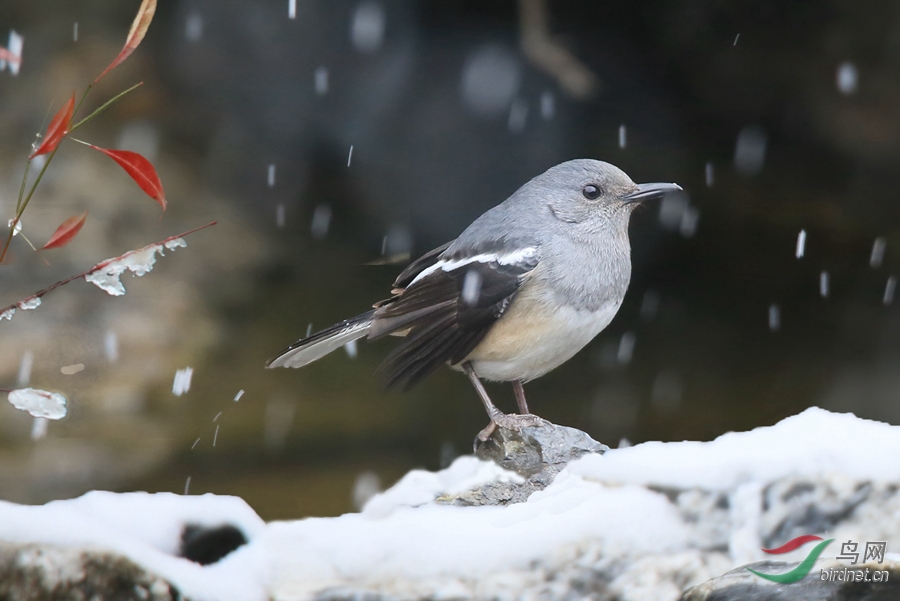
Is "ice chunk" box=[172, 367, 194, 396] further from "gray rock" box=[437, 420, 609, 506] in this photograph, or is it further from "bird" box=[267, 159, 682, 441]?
"gray rock" box=[437, 420, 609, 506]

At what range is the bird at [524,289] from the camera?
79.3 inches

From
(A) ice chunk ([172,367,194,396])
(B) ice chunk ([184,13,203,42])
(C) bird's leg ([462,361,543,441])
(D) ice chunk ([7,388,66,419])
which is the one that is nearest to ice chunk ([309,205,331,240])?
(A) ice chunk ([172,367,194,396])

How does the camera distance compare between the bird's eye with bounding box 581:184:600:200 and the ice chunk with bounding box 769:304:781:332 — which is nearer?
the bird's eye with bounding box 581:184:600:200

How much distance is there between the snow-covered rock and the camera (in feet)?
4.42

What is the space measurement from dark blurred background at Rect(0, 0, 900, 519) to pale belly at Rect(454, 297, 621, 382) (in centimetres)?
198

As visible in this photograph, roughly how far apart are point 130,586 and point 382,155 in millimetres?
3701

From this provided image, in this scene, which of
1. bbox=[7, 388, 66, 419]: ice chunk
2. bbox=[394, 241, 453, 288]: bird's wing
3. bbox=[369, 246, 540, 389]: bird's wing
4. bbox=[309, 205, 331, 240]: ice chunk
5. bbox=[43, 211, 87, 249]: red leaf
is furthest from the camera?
bbox=[309, 205, 331, 240]: ice chunk

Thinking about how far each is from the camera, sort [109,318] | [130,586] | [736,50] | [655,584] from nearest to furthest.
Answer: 1. [130,586]
2. [655,584]
3. [736,50]
4. [109,318]

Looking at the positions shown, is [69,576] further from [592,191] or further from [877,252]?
[877,252]

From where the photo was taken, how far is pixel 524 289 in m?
2.05

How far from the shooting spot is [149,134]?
4621mm

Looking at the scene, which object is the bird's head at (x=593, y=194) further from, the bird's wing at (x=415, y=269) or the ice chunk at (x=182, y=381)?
the ice chunk at (x=182, y=381)

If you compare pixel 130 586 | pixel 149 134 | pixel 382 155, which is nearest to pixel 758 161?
pixel 382 155

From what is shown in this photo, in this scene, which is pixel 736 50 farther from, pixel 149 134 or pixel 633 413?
pixel 149 134
